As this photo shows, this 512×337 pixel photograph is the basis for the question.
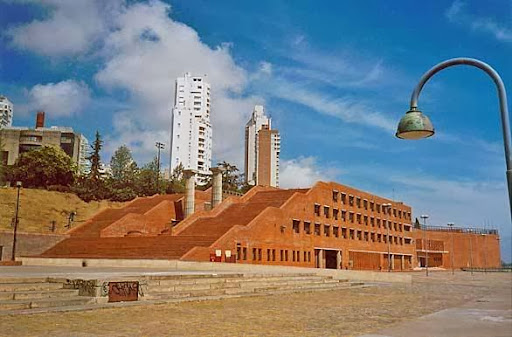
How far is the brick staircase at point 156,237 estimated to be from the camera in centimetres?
3581

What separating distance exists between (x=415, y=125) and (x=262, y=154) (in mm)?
132119

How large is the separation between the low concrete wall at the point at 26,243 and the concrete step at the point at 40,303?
3315cm

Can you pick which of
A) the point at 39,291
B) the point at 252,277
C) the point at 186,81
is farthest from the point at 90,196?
the point at 186,81

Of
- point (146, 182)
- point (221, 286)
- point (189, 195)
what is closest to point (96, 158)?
point (146, 182)

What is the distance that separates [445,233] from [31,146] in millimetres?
75909

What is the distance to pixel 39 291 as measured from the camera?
1273 centimetres

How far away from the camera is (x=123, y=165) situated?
83.7 metres

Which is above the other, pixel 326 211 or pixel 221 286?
pixel 326 211

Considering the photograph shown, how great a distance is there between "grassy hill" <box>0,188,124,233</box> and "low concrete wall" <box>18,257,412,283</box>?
13.0 meters

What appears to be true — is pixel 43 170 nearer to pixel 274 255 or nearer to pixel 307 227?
pixel 307 227

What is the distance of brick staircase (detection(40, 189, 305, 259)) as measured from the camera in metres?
35.8

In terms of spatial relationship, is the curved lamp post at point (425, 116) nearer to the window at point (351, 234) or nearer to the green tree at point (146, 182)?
the window at point (351, 234)

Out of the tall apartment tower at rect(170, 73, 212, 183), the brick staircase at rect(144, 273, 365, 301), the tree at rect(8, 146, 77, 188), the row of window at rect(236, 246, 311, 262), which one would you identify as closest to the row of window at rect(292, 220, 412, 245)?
the row of window at rect(236, 246, 311, 262)

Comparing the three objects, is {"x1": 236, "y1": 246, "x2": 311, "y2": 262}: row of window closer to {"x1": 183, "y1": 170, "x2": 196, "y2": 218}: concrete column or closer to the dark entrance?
the dark entrance
